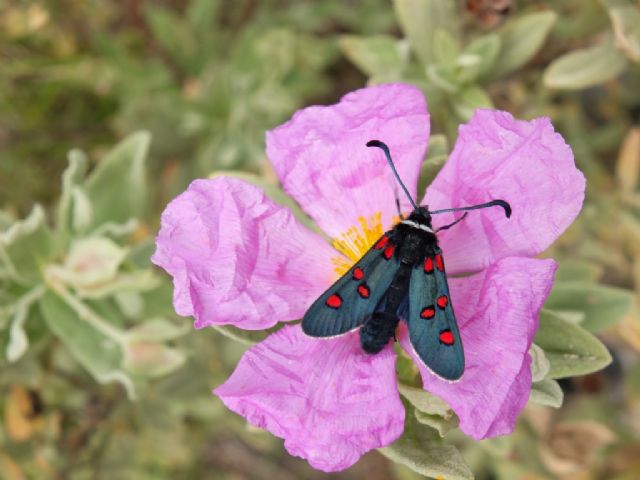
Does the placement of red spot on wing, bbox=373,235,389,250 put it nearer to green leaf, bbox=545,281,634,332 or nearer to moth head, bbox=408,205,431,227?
moth head, bbox=408,205,431,227

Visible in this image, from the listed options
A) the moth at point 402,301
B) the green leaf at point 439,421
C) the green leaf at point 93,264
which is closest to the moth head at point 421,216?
the moth at point 402,301

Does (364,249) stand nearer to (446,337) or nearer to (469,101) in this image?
(446,337)

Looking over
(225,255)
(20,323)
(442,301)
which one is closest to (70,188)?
(20,323)

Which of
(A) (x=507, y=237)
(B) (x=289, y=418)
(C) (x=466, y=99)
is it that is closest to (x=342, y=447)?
(B) (x=289, y=418)

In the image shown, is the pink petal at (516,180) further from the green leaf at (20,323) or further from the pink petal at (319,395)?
the green leaf at (20,323)

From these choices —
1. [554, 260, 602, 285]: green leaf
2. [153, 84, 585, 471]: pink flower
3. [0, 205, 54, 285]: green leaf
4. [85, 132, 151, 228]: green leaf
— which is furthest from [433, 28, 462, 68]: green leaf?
[0, 205, 54, 285]: green leaf
